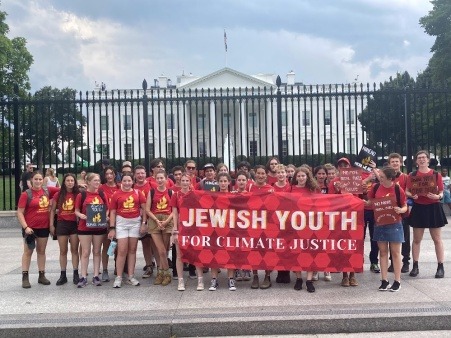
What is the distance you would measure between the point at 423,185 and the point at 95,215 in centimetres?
491

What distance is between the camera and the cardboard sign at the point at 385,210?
23.1ft

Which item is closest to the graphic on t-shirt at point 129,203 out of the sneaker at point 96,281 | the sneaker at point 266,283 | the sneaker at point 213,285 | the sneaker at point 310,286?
the sneaker at point 96,281

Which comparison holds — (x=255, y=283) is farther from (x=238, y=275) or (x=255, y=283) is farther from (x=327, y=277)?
(x=327, y=277)

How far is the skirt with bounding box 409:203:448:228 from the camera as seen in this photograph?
7730 mm

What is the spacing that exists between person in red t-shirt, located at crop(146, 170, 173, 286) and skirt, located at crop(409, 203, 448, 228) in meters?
3.73

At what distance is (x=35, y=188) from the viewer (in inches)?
307

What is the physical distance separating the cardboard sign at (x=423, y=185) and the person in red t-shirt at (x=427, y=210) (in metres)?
0.02

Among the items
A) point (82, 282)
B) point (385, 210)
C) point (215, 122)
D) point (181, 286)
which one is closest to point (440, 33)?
point (215, 122)

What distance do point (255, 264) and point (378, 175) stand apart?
2.16 m

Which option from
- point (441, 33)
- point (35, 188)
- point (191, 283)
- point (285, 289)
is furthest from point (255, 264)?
point (441, 33)

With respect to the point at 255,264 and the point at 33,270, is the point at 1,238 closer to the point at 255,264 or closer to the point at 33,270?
the point at 33,270

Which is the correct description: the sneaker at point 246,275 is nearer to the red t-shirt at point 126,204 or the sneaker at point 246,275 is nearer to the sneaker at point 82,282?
the red t-shirt at point 126,204

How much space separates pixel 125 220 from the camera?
7.64 metres

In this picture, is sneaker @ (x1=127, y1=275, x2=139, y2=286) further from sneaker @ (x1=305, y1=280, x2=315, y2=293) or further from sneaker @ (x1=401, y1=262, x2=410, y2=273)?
sneaker @ (x1=401, y1=262, x2=410, y2=273)
